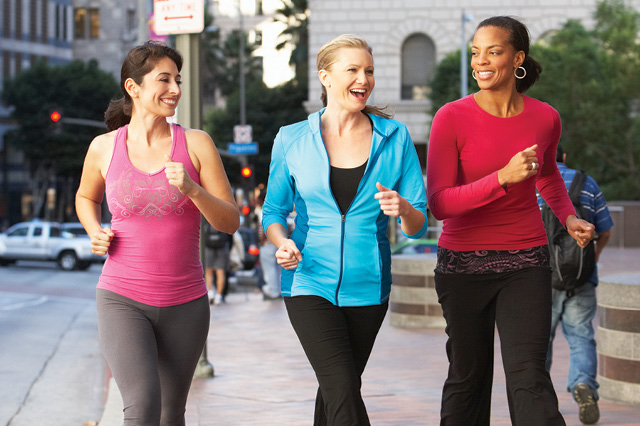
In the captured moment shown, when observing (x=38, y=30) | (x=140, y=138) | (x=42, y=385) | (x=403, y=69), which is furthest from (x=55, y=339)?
(x=38, y=30)

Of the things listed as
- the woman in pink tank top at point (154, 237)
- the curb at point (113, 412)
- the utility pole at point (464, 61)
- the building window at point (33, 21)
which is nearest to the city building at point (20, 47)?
the building window at point (33, 21)

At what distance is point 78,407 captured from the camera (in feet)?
29.7

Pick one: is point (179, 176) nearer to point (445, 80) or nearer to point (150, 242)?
point (150, 242)

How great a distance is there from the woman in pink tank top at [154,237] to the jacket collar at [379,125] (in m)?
0.41

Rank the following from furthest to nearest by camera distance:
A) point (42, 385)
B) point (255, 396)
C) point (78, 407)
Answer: point (42, 385) → point (78, 407) → point (255, 396)

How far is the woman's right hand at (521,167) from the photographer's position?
13.9 feet

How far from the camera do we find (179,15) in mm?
8875

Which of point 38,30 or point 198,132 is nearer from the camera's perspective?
point 198,132

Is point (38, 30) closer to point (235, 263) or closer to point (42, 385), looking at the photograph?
point (235, 263)

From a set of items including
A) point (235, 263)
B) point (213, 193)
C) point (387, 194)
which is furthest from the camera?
point (235, 263)

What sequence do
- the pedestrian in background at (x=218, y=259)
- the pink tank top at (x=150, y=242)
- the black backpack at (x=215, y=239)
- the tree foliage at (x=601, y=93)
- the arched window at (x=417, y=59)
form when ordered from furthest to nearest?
the arched window at (x=417, y=59) < the tree foliage at (x=601, y=93) < the pedestrian in background at (x=218, y=259) < the black backpack at (x=215, y=239) < the pink tank top at (x=150, y=242)

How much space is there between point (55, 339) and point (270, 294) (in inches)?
223

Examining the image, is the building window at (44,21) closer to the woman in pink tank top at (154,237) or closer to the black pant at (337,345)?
the woman in pink tank top at (154,237)

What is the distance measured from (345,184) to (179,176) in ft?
2.17
